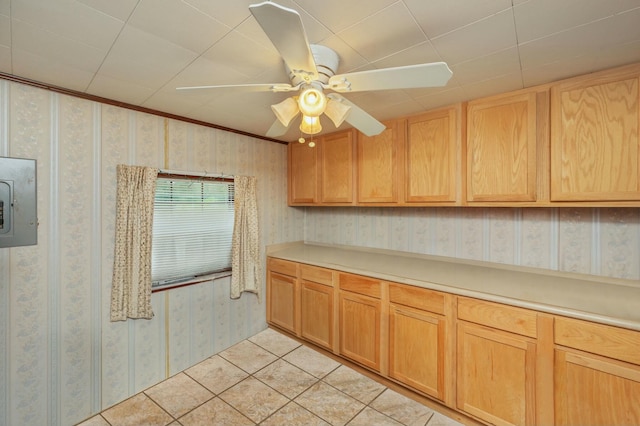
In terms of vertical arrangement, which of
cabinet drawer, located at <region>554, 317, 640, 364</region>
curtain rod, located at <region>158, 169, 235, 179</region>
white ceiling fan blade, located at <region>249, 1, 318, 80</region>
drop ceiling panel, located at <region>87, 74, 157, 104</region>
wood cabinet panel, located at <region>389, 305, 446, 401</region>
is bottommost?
wood cabinet panel, located at <region>389, 305, 446, 401</region>

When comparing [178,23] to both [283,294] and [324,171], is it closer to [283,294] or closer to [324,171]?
[324,171]

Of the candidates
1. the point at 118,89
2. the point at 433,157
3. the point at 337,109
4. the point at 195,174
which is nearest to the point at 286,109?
the point at 337,109

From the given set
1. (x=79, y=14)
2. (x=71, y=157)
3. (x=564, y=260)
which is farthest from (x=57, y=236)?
(x=564, y=260)

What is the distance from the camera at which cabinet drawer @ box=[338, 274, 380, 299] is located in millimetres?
2262

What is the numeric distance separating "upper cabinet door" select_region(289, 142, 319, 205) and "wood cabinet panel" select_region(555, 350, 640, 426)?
7.58ft

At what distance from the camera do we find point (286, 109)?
1.32 meters

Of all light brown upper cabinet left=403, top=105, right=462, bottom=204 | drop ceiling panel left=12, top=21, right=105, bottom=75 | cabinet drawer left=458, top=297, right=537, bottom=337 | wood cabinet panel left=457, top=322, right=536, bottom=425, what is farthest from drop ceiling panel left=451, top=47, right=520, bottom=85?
drop ceiling panel left=12, top=21, right=105, bottom=75

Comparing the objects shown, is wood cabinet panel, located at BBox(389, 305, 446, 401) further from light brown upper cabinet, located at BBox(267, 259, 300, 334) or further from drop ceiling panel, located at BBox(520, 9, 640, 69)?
drop ceiling panel, located at BBox(520, 9, 640, 69)

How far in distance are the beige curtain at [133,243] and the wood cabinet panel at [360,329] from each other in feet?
5.12

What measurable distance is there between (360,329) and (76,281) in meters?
2.08

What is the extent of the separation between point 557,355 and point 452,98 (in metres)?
1.67

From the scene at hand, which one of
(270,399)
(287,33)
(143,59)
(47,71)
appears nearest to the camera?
(287,33)

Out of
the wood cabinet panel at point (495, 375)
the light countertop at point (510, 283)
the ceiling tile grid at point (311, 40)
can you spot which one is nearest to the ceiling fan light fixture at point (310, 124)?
the ceiling tile grid at point (311, 40)

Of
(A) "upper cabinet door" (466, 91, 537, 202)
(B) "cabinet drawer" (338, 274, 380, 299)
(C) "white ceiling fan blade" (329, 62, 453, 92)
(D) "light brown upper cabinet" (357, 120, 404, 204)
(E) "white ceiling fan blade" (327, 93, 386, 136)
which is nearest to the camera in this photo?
(C) "white ceiling fan blade" (329, 62, 453, 92)
